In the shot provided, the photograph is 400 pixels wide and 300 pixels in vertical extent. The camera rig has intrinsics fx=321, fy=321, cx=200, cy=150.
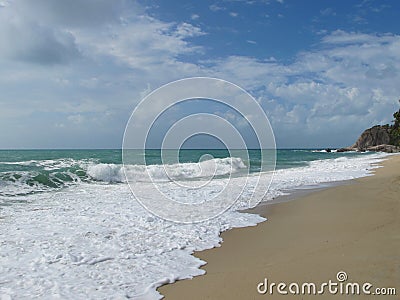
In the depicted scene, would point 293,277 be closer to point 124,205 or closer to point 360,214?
point 360,214

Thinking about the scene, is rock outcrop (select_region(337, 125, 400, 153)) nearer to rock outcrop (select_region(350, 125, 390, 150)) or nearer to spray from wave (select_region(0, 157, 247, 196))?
rock outcrop (select_region(350, 125, 390, 150))

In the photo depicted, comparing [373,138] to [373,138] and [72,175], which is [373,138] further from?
[72,175]

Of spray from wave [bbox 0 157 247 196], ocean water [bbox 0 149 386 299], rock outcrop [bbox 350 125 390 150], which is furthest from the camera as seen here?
rock outcrop [bbox 350 125 390 150]

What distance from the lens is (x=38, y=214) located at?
28.1ft

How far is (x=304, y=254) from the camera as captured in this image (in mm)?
5023

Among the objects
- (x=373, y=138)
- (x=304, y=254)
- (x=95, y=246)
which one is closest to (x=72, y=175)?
(x=95, y=246)

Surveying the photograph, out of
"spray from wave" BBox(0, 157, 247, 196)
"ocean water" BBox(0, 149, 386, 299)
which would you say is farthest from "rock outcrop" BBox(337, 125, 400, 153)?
"ocean water" BBox(0, 149, 386, 299)

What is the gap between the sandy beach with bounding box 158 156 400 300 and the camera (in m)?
3.94

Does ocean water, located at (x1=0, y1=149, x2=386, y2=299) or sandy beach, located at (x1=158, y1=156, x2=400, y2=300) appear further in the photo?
ocean water, located at (x1=0, y1=149, x2=386, y2=299)

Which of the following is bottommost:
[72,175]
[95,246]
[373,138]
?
[95,246]

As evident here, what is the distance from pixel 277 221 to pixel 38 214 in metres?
6.24

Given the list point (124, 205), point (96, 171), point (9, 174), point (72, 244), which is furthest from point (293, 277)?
point (96, 171)

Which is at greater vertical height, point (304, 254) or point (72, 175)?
point (72, 175)

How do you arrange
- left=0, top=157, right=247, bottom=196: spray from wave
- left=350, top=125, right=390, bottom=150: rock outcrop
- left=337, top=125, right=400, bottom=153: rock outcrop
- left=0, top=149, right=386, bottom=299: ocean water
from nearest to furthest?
left=0, top=149, right=386, bottom=299: ocean water → left=0, top=157, right=247, bottom=196: spray from wave → left=337, top=125, right=400, bottom=153: rock outcrop → left=350, top=125, right=390, bottom=150: rock outcrop
